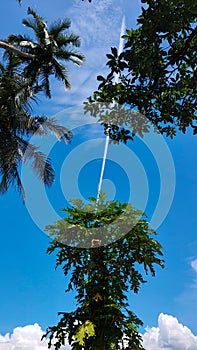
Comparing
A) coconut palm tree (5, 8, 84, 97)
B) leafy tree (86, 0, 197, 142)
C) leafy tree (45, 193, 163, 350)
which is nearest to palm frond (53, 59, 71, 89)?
coconut palm tree (5, 8, 84, 97)

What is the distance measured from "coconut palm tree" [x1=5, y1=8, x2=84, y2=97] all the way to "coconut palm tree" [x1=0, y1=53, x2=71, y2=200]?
0.71 m

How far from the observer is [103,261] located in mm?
8602

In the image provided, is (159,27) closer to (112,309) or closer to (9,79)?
(112,309)

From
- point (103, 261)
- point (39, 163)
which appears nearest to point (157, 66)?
point (103, 261)

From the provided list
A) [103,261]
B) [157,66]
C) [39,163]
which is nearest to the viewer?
[157,66]

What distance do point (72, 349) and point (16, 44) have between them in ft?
46.8

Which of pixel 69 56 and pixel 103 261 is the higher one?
pixel 69 56

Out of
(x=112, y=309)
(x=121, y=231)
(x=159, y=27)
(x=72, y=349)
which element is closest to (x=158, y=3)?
(x=159, y=27)

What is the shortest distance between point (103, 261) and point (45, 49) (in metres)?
12.2

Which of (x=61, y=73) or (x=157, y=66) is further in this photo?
(x=61, y=73)

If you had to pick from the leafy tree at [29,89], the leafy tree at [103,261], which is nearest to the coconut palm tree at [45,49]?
the leafy tree at [29,89]

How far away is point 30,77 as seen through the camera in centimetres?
1761

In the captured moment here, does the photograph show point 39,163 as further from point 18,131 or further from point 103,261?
point 103,261

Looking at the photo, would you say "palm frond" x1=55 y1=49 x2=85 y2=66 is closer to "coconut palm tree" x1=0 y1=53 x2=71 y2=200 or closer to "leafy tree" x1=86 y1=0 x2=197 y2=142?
"coconut palm tree" x1=0 y1=53 x2=71 y2=200
